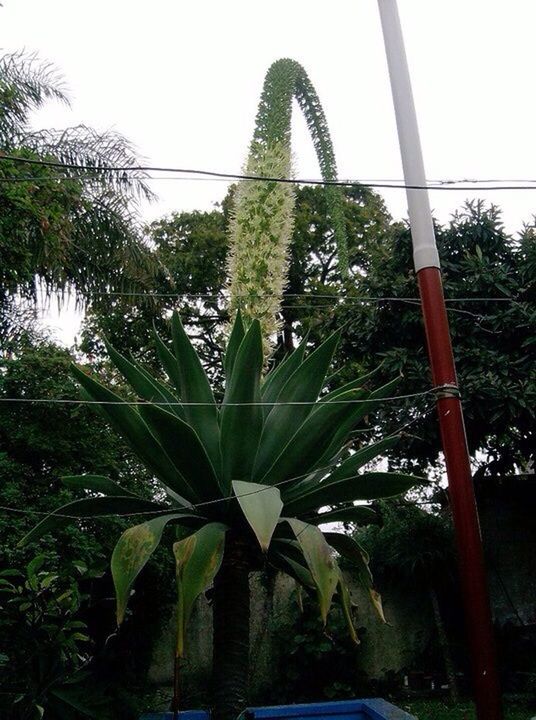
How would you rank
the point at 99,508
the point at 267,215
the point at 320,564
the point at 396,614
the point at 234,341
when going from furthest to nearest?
the point at 396,614, the point at 267,215, the point at 234,341, the point at 99,508, the point at 320,564

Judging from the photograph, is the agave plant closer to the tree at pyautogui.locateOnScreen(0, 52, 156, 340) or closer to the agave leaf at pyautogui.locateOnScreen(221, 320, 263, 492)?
the agave leaf at pyautogui.locateOnScreen(221, 320, 263, 492)

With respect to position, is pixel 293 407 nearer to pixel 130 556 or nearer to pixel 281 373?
pixel 281 373

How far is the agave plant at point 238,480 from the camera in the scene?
103 inches

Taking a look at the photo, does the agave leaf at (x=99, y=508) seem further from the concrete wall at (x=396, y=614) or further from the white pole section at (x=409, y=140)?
the concrete wall at (x=396, y=614)

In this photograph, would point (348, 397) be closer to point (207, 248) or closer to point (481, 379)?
point (481, 379)

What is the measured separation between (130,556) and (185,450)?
507 mm

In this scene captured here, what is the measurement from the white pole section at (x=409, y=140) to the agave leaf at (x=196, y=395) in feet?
3.81

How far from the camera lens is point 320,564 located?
2.40 m

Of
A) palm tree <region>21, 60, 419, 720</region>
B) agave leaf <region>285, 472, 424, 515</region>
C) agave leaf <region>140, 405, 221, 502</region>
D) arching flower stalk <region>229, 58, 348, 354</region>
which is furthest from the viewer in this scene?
arching flower stalk <region>229, 58, 348, 354</region>

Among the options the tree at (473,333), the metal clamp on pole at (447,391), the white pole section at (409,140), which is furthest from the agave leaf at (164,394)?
the tree at (473,333)

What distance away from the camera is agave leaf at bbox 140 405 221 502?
272cm

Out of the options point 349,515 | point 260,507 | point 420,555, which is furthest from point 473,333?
point 260,507

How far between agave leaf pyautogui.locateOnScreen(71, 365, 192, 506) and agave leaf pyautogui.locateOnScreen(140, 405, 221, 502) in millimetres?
60

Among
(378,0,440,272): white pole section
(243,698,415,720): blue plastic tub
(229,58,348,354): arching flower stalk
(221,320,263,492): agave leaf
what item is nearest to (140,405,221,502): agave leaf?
(221,320,263,492): agave leaf
